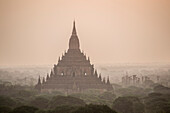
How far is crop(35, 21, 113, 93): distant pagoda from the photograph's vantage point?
58375 mm

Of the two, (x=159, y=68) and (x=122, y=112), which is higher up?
(x=159, y=68)

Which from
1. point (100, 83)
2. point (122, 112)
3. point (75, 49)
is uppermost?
point (75, 49)

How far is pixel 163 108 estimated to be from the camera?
38062 mm

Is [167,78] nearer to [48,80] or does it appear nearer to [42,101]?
[48,80]

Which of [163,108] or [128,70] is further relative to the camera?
[128,70]

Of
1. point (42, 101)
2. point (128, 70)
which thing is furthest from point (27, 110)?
point (128, 70)

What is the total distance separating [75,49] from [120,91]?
10324mm

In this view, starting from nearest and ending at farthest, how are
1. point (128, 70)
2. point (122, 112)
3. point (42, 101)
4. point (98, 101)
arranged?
point (122, 112)
point (42, 101)
point (98, 101)
point (128, 70)

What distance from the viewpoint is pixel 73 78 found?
59500 mm

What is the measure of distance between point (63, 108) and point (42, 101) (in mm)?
8390

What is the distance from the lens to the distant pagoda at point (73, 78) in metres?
58.4

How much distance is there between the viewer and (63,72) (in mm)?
61812

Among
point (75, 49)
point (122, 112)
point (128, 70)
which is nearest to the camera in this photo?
point (122, 112)

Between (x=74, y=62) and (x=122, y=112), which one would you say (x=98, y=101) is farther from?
(x=74, y=62)
